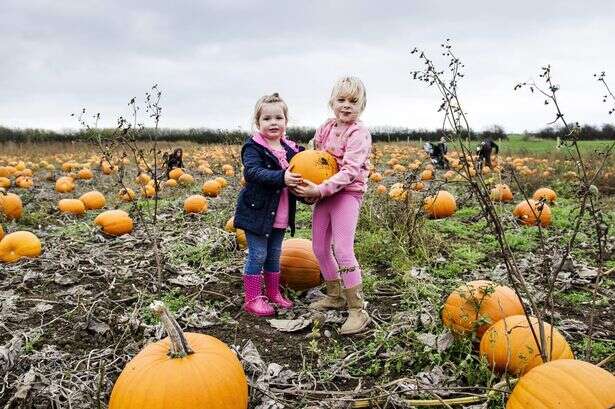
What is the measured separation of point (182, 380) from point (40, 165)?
17887mm

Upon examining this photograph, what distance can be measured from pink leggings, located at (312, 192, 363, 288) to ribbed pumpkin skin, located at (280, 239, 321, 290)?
1.71 ft

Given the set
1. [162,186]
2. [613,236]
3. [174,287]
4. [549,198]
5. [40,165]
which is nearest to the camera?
[174,287]

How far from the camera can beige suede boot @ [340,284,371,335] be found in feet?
14.2

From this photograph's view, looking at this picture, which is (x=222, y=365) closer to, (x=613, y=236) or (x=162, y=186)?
(x=613, y=236)

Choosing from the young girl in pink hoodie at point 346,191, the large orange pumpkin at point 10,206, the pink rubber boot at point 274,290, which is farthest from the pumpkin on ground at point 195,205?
the young girl in pink hoodie at point 346,191

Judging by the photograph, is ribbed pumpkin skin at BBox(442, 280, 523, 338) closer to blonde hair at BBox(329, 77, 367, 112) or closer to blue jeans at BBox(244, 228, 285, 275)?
blue jeans at BBox(244, 228, 285, 275)

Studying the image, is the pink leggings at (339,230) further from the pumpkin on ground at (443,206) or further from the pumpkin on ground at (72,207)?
the pumpkin on ground at (72,207)

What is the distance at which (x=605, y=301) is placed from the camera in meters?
4.86

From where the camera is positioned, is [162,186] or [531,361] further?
[162,186]

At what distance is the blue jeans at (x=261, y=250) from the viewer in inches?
181

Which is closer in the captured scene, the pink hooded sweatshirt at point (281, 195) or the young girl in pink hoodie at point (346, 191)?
the young girl in pink hoodie at point (346, 191)

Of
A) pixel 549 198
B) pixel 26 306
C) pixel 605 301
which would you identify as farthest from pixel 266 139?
pixel 549 198

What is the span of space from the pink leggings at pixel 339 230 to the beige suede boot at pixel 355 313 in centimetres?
6

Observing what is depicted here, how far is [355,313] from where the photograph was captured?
4.41 meters
